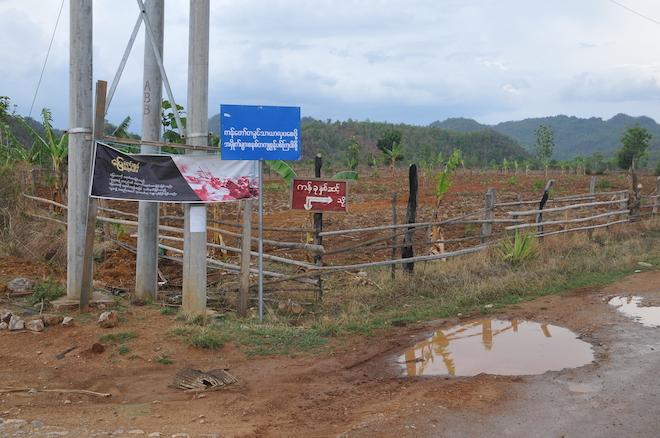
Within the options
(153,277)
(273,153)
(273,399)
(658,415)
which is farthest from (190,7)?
(658,415)

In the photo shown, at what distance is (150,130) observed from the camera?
8.24 meters

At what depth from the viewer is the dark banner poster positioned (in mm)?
7141

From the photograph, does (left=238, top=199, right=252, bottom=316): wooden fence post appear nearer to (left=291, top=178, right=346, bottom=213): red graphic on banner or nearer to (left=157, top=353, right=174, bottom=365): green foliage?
(left=291, top=178, right=346, bottom=213): red graphic on banner

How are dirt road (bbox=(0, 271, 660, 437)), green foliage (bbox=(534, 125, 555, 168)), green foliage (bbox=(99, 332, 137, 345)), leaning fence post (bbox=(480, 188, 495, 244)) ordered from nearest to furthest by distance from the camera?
dirt road (bbox=(0, 271, 660, 437)) → green foliage (bbox=(99, 332, 137, 345)) → leaning fence post (bbox=(480, 188, 495, 244)) → green foliage (bbox=(534, 125, 555, 168))

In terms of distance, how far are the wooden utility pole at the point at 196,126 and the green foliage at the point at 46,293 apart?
6.04ft

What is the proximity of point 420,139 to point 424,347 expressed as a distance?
8508cm

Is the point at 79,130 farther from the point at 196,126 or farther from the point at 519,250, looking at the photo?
the point at 519,250

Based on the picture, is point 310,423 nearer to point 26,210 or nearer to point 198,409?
point 198,409

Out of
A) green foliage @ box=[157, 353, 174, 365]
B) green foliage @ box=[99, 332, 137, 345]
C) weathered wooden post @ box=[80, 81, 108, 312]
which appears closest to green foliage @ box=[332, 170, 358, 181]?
weathered wooden post @ box=[80, 81, 108, 312]

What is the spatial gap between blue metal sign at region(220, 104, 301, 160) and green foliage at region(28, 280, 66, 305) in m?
2.94

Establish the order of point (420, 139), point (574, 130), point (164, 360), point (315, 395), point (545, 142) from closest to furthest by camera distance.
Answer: point (315, 395)
point (164, 360)
point (545, 142)
point (420, 139)
point (574, 130)

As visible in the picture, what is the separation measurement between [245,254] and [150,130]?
2.20 m

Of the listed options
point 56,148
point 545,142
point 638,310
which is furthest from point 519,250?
point 545,142

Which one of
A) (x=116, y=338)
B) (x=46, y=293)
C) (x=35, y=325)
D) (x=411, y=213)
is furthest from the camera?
(x=411, y=213)
